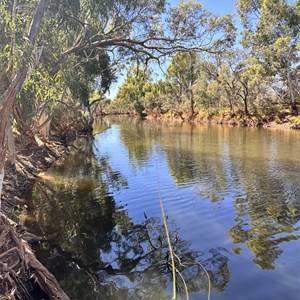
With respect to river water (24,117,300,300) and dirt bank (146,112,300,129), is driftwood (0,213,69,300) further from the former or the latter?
dirt bank (146,112,300,129)

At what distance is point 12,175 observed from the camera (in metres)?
13.5

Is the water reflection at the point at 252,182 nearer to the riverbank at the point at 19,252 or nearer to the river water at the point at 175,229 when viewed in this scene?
the river water at the point at 175,229

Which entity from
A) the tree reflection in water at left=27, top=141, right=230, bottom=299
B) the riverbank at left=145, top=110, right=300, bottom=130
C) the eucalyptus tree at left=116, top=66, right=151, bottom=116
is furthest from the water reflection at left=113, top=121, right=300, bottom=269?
the eucalyptus tree at left=116, top=66, right=151, bottom=116

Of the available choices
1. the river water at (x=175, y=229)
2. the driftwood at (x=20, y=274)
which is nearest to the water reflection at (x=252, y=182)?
the river water at (x=175, y=229)

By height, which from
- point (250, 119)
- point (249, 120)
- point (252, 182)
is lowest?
point (252, 182)

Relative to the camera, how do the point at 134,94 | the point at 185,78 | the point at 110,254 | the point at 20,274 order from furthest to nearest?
the point at 134,94, the point at 185,78, the point at 110,254, the point at 20,274

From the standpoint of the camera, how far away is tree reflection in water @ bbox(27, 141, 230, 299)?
247 inches

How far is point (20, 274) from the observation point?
564 cm

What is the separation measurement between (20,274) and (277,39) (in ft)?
130

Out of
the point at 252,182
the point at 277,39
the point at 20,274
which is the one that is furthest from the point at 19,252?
the point at 277,39

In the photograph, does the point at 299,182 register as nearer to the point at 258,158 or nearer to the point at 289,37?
the point at 258,158

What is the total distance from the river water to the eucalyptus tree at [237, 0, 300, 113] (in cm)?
2534

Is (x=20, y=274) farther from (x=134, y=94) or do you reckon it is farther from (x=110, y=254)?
(x=134, y=94)

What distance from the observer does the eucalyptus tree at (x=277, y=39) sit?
126 feet
